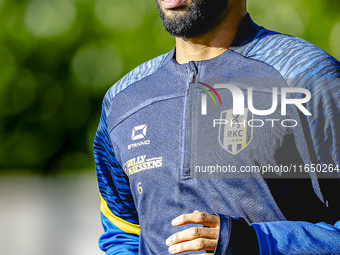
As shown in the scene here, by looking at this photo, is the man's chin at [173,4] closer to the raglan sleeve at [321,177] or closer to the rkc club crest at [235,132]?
the rkc club crest at [235,132]

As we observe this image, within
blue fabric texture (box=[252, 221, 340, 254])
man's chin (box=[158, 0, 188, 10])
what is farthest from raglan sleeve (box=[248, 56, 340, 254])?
man's chin (box=[158, 0, 188, 10])

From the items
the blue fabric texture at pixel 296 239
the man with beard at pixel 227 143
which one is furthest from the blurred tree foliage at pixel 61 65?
the blue fabric texture at pixel 296 239

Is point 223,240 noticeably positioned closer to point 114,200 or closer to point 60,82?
point 114,200

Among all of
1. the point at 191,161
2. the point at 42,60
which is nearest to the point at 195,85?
the point at 191,161

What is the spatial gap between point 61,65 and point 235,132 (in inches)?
172

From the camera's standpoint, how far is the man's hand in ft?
5.27

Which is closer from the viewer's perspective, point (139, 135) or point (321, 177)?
point (321, 177)

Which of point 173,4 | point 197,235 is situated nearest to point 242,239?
point 197,235

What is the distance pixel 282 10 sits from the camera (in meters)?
5.25

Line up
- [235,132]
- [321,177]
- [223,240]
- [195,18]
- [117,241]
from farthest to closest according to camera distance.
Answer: [117,241] < [195,18] < [235,132] < [321,177] < [223,240]

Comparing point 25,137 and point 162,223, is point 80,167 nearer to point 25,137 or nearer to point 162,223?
point 25,137

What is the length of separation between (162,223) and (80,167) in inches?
166

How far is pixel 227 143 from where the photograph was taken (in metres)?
1.92

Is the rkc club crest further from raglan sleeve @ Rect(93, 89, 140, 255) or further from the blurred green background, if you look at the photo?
the blurred green background
